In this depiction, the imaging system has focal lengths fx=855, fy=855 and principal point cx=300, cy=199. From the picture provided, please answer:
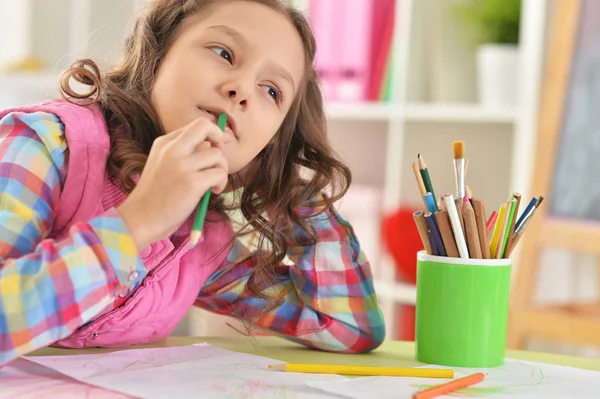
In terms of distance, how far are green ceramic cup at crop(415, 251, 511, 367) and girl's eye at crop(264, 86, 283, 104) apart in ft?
0.83

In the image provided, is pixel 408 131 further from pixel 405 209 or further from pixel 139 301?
pixel 139 301

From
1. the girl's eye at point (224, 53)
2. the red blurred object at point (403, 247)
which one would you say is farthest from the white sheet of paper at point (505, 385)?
the red blurred object at point (403, 247)

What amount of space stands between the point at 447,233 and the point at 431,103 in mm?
1576

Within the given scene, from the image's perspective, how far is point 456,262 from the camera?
2.97ft

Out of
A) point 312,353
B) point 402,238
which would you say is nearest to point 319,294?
point 312,353

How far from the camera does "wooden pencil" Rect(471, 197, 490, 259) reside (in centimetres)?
90

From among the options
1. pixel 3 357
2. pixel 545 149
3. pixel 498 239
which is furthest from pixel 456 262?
pixel 545 149

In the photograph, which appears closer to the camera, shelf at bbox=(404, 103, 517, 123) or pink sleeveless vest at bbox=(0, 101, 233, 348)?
pink sleeveless vest at bbox=(0, 101, 233, 348)

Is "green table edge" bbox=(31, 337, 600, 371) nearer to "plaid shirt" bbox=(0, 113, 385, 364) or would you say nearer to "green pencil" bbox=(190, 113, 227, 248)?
"plaid shirt" bbox=(0, 113, 385, 364)

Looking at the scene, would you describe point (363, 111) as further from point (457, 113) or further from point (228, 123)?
point (228, 123)

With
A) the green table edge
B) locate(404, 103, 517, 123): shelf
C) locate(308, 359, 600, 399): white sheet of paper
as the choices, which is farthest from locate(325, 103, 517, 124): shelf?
locate(308, 359, 600, 399): white sheet of paper

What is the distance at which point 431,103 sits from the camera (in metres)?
2.44

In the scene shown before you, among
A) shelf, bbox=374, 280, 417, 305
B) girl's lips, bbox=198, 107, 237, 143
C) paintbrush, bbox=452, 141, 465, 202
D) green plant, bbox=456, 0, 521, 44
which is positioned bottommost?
shelf, bbox=374, 280, 417, 305

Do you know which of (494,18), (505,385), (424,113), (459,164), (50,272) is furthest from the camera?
(424,113)
